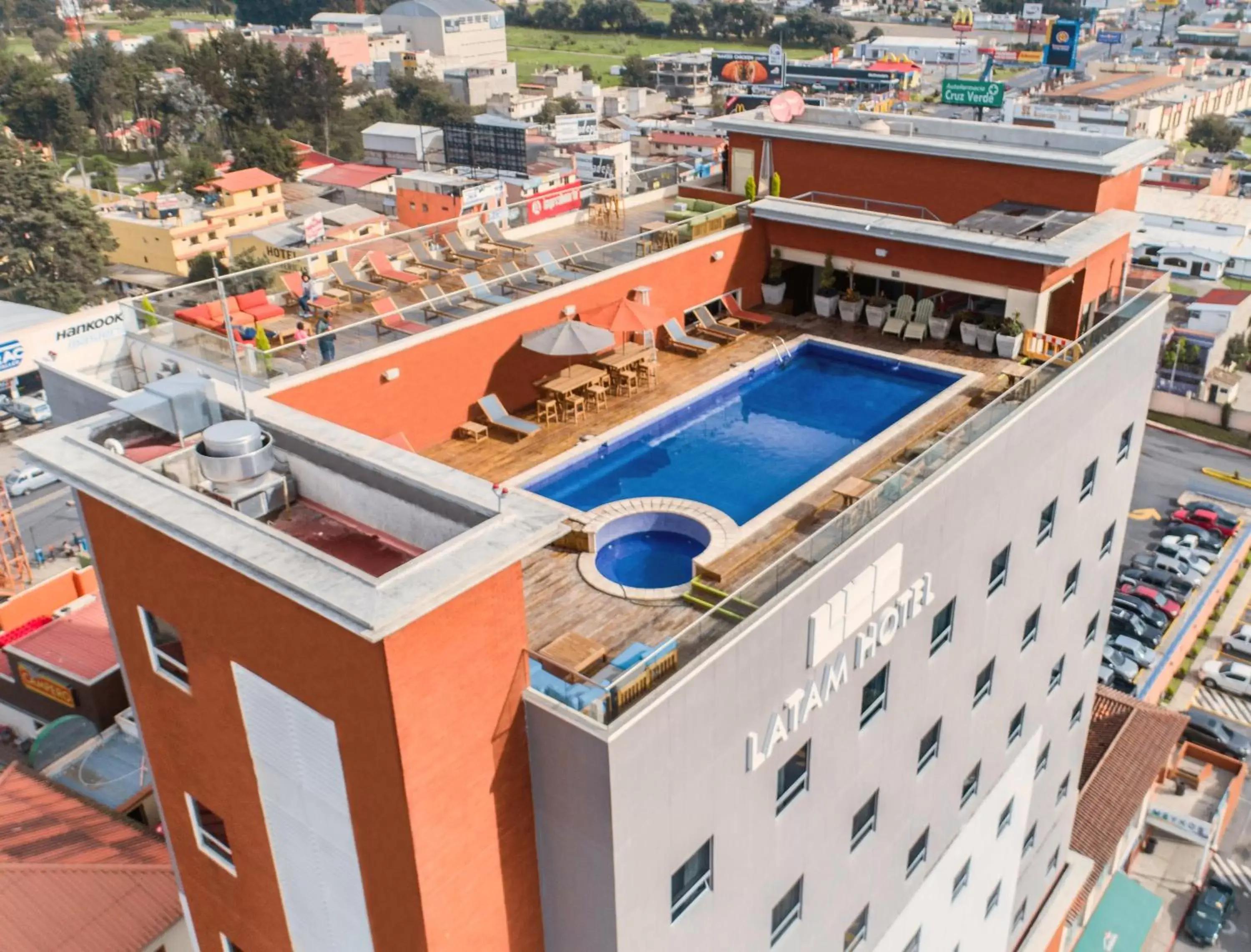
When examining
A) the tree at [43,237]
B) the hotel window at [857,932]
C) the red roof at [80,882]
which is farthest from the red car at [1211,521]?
the tree at [43,237]

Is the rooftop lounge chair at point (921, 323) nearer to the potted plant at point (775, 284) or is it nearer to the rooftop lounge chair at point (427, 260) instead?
the potted plant at point (775, 284)

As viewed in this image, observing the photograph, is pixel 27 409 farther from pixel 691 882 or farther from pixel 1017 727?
pixel 691 882

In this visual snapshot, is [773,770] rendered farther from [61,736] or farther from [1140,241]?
[1140,241]

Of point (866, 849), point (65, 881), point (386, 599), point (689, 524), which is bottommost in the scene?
point (65, 881)

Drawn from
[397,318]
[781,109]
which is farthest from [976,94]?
[397,318]

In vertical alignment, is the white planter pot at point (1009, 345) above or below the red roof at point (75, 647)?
above

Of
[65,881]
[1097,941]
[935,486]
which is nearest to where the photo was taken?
[935,486]

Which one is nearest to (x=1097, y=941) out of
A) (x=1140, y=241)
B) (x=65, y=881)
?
(x=65, y=881)
